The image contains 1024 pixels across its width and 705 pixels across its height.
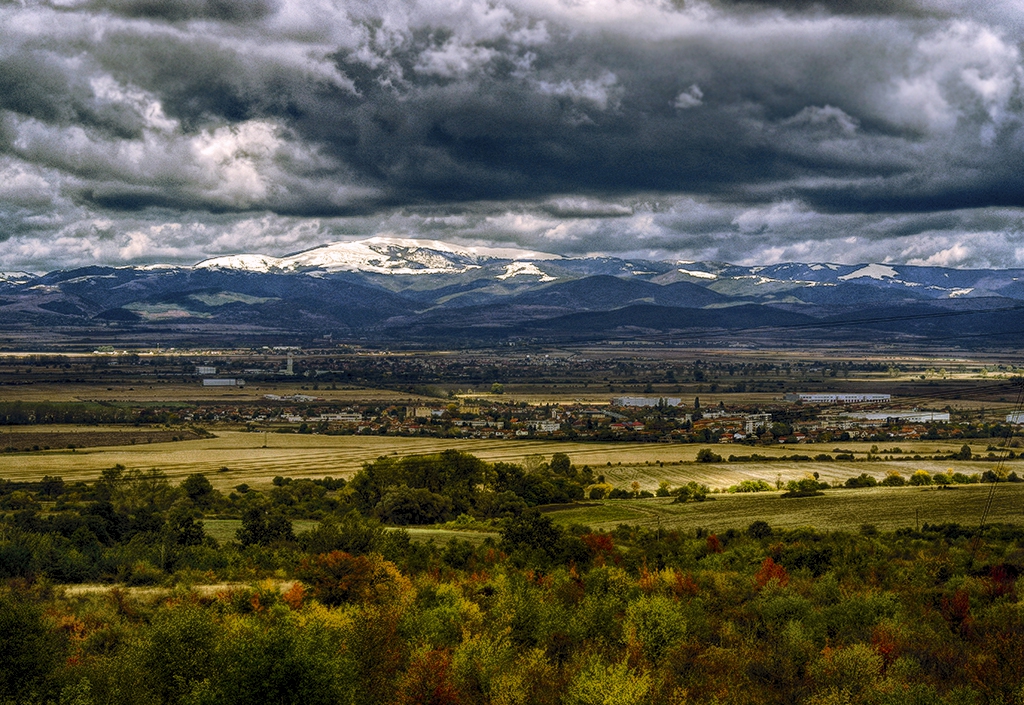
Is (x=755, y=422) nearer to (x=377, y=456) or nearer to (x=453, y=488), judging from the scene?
(x=377, y=456)

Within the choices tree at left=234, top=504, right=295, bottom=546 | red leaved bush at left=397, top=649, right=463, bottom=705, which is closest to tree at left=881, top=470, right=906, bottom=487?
tree at left=234, top=504, right=295, bottom=546

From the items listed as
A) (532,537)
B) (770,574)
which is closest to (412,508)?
(532,537)

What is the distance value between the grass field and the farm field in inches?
307

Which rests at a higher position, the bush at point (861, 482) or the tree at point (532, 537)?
the tree at point (532, 537)

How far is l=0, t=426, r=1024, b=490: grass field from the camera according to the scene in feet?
299

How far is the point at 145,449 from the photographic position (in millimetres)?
111188

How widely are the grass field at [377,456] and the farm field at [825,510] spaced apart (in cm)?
780

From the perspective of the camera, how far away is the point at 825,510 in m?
74.1

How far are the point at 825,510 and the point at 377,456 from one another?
50994 mm

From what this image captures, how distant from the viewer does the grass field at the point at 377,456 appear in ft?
299

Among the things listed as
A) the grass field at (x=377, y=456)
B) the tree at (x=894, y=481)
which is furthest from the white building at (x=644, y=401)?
the tree at (x=894, y=481)

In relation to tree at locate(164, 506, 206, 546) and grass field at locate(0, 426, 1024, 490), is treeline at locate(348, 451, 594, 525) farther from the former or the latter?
tree at locate(164, 506, 206, 546)

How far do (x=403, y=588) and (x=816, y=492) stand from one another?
47092 mm

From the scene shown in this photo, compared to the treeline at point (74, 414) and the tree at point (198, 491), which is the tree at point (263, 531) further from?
the treeline at point (74, 414)
